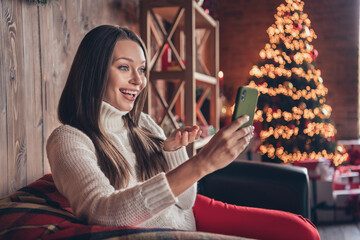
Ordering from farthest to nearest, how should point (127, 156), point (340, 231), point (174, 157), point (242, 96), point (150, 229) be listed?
1. point (340, 231)
2. point (174, 157)
3. point (127, 156)
4. point (242, 96)
5. point (150, 229)

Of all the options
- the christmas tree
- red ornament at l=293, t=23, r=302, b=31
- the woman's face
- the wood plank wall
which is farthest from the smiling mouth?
red ornament at l=293, t=23, r=302, b=31

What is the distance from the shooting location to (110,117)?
116cm

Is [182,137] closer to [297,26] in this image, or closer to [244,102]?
[244,102]

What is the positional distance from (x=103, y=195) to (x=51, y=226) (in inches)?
5.7

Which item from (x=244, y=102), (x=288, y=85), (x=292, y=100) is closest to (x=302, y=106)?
(x=292, y=100)

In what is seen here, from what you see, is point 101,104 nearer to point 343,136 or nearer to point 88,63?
point 88,63

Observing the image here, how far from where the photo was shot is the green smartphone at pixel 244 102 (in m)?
0.91

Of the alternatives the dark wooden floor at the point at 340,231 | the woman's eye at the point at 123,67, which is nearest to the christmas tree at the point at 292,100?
the dark wooden floor at the point at 340,231

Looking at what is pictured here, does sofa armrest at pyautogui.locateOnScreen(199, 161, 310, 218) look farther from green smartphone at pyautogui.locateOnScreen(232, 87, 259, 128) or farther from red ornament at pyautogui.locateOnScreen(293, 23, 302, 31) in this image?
red ornament at pyautogui.locateOnScreen(293, 23, 302, 31)

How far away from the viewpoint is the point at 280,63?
367cm

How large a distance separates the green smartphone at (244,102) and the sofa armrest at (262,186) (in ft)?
2.21

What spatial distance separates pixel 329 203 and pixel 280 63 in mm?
1535

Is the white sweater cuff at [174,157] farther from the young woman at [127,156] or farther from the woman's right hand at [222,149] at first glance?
the woman's right hand at [222,149]

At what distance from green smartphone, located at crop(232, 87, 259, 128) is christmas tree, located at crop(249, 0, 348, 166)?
106 inches
